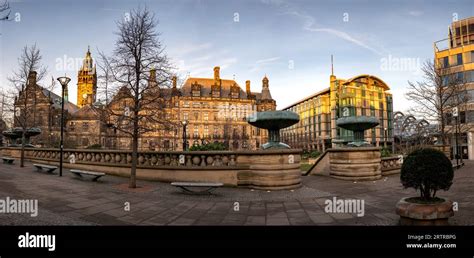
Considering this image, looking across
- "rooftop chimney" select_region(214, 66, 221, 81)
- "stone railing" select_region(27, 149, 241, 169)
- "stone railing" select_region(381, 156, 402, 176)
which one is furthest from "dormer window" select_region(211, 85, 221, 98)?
"stone railing" select_region(381, 156, 402, 176)

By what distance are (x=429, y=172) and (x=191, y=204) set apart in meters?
6.36

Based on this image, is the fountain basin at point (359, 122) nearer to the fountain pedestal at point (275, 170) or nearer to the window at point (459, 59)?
the fountain pedestal at point (275, 170)

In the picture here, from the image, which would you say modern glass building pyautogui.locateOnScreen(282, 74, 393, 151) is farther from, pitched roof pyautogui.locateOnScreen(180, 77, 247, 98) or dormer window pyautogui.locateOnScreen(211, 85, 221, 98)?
dormer window pyautogui.locateOnScreen(211, 85, 221, 98)

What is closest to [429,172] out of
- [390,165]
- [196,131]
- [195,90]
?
[390,165]

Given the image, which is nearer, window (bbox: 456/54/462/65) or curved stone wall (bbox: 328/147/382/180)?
curved stone wall (bbox: 328/147/382/180)

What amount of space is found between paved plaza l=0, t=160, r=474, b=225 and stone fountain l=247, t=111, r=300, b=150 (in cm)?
256

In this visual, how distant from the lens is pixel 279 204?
320 inches

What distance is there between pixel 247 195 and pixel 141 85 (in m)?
6.86

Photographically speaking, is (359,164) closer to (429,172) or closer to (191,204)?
(429,172)

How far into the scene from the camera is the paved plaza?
6262 millimetres

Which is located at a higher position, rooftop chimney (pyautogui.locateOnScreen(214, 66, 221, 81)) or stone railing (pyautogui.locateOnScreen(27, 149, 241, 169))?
rooftop chimney (pyautogui.locateOnScreen(214, 66, 221, 81))

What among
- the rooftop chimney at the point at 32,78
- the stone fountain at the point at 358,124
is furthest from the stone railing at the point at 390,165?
the rooftop chimney at the point at 32,78

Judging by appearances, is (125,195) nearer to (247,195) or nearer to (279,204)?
(247,195)

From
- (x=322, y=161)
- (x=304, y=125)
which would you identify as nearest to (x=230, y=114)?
(x=304, y=125)
